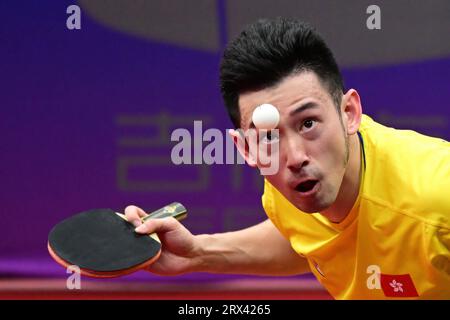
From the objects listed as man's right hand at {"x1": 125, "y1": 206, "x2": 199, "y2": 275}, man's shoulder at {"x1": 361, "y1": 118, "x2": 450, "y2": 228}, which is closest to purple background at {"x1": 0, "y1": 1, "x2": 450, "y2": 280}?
man's right hand at {"x1": 125, "y1": 206, "x2": 199, "y2": 275}

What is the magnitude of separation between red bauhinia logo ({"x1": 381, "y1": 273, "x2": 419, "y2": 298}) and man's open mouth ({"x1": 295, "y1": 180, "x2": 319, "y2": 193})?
35 cm

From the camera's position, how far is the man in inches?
64.7

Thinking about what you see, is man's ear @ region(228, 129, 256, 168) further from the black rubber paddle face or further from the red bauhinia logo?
the red bauhinia logo

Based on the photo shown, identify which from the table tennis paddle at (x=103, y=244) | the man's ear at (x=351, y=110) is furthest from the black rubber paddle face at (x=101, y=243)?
the man's ear at (x=351, y=110)

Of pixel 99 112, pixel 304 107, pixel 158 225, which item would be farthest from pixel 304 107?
pixel 99 112

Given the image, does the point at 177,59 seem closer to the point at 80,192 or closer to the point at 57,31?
the point at 57,31

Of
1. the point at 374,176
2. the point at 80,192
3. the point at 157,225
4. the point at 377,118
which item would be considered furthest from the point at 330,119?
the point at 80,192

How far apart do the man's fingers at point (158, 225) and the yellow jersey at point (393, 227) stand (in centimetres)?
35

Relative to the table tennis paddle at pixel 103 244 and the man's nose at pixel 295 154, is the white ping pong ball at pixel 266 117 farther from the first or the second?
the table tennis paddle at pixel 103 244

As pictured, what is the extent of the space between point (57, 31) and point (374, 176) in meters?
1.73

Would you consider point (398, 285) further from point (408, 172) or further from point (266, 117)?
point (266, 117)

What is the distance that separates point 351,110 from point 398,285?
461 millimetres

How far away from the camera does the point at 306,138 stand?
163 centimetres

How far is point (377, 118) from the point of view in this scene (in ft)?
9.65
